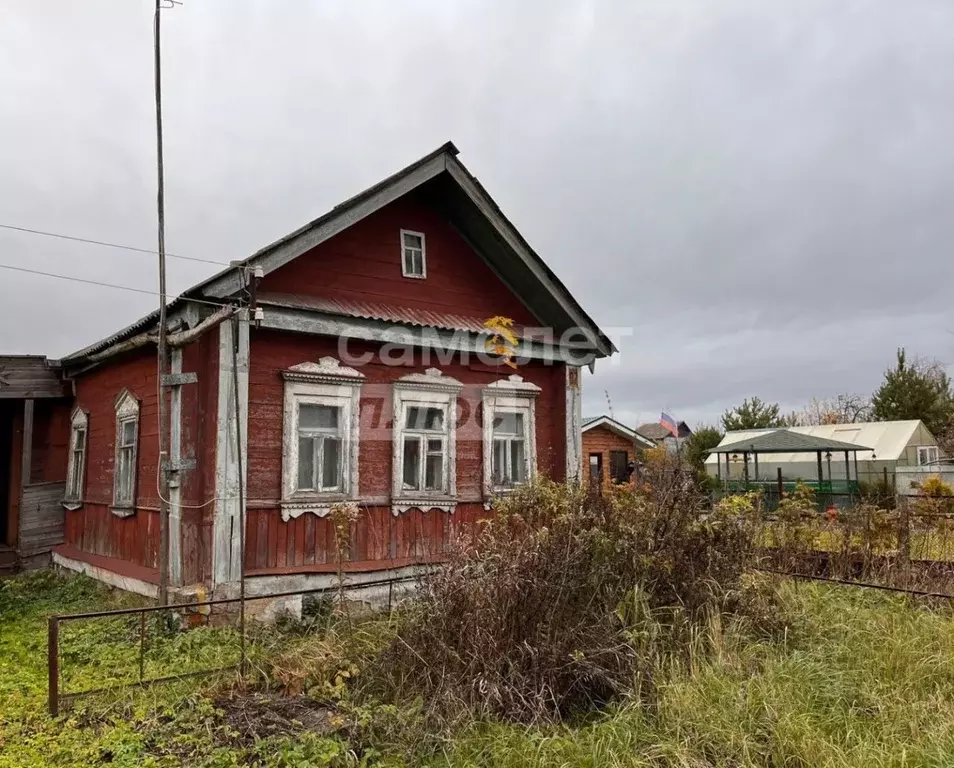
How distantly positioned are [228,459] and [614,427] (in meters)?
21.7

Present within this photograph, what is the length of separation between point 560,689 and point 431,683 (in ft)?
3.04

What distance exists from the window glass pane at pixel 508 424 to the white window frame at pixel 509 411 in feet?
0.19

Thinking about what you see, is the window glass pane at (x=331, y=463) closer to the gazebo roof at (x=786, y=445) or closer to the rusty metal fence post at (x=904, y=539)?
the rusty metal fence post at (x=904, y=539)

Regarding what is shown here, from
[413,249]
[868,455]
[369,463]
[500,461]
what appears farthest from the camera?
[868,455]

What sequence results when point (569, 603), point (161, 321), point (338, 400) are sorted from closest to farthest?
point (569, 603)
point (161, 321)
point (338, 400)

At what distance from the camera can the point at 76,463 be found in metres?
11.5

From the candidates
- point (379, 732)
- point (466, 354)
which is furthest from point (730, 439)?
point (379, 732)

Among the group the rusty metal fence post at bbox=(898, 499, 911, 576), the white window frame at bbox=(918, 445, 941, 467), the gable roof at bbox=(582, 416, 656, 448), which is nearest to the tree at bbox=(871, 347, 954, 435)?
the white window frame at bbox=(918, 445, 941, 467)

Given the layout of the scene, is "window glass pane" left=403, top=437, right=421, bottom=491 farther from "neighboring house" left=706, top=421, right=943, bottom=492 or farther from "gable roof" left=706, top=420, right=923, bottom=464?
"neighboring house" left=706, top=421, right=943, bottom=492

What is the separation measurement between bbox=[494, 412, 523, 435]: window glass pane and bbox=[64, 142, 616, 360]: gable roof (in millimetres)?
1590

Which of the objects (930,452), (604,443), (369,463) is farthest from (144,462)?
(930,452)

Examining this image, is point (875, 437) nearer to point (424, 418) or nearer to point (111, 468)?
point (424, 418)

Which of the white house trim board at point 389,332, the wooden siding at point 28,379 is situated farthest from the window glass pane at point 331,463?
the wooden siding at point 28,379

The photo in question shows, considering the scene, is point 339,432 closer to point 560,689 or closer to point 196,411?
point 196,411
